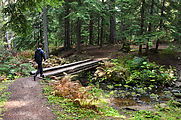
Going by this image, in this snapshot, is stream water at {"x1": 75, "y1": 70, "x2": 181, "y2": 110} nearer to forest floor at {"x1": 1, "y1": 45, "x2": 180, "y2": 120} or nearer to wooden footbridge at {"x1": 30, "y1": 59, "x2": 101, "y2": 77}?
wooden footbridge at {"x1": 30, "y1": 59, "x2": 101, "y2": 77}

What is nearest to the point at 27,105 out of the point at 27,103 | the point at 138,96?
the point at 27,103

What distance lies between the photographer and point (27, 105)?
4977 mm

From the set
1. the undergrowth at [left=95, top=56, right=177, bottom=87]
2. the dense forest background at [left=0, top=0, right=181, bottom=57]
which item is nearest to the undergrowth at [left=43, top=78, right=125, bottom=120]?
the dense forest background at [left=0, top=0, right=181, bottom=57]

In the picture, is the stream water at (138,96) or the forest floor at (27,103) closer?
the forest floor at (27,103)

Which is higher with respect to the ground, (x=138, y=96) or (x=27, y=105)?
(x=27, y=105)

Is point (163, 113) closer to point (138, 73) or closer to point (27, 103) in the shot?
point (138, 73)

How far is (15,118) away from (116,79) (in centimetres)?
906

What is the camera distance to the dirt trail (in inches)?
166

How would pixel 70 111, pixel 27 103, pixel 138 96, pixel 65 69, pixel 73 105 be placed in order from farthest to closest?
pixel 65 69
pixel 138 96
pixel 73 105
pixel 27 103
pixel 70 111

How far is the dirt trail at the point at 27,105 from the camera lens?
4213 millimetres

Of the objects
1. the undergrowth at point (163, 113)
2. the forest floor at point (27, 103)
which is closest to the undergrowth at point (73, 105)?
the forest floor at point (27, 103)

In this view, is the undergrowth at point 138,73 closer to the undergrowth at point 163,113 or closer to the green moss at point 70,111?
the undergrowth at point 163,113

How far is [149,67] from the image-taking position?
12305 mm

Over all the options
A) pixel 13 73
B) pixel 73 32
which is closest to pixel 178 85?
pixel 13 73
